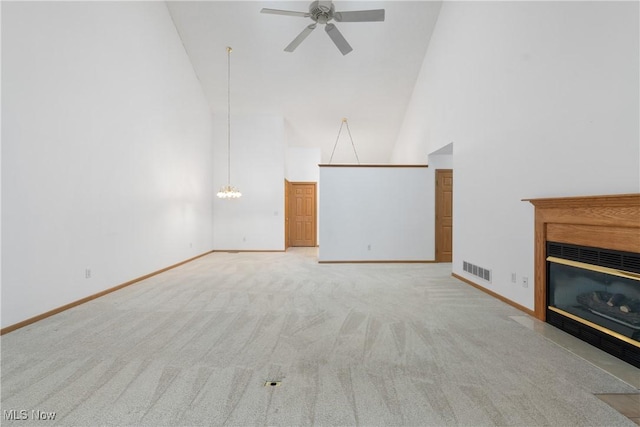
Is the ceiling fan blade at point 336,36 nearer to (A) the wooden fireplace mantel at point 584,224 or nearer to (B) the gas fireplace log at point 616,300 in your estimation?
(A) the wooden fireplace mantel at point 584,224

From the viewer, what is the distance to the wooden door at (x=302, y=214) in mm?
10219

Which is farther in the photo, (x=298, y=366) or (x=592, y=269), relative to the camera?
(x=592, y=269)

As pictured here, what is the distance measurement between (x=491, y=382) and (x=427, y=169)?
214 inches

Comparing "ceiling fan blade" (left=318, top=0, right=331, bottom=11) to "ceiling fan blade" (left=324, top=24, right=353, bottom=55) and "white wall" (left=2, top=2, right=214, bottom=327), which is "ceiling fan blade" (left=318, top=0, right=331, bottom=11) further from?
"white wall" (left=2, top=2, right=214, bottom=327)

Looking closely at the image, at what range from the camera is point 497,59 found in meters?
3.89

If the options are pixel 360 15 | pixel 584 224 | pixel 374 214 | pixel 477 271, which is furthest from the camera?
pixel 374 214

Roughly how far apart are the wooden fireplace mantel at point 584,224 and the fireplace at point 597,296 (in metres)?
0.06

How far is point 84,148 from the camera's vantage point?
3713 mm

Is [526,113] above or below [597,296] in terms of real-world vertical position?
above

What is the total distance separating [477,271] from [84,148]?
18.4ft

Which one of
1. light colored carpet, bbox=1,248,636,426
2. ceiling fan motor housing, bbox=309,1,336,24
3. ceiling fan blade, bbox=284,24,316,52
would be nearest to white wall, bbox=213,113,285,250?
ceiling fan blade, bbox=284,24,316,52

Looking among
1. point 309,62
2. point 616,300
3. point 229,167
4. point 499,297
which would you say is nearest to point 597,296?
point 616,300

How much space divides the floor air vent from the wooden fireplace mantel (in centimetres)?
99

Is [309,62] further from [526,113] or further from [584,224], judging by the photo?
[584,224]
